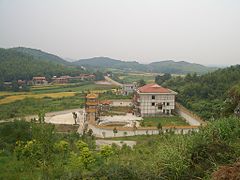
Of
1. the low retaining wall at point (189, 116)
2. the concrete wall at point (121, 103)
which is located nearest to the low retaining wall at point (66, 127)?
the low retaining wall at point (189, 116)

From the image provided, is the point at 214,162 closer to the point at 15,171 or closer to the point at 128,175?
the point at 128,175

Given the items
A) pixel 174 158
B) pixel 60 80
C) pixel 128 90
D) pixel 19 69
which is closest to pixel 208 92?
pixel 128 90

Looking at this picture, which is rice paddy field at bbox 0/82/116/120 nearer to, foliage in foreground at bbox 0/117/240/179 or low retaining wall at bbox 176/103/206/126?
low retaining wall at bbox 176/103/206/126

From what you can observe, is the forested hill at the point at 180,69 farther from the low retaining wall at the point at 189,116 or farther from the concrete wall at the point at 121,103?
the low retaining wall at the point at 189,116

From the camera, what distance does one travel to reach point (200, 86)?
3428 centimetres

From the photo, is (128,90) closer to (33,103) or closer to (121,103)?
(121,103)

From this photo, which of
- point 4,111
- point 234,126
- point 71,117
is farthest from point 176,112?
point 234,126

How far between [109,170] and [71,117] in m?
21.4

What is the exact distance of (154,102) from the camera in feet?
98.9

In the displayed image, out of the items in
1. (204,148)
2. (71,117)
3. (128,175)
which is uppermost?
(204,148)

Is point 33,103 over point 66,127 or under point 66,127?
over

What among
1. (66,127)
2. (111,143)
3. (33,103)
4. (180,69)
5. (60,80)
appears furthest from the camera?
(180,69)

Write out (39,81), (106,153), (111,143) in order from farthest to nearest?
(39,81) < (111,143) < (106,153)

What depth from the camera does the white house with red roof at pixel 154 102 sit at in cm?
2994
